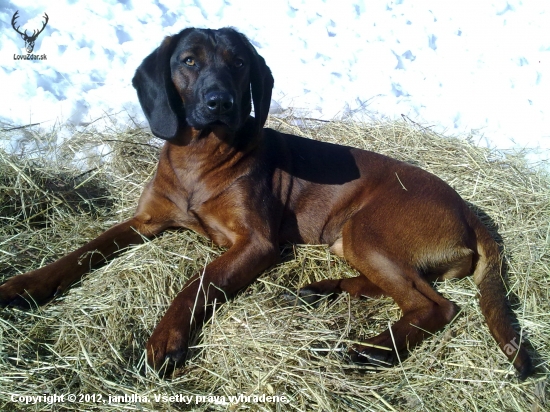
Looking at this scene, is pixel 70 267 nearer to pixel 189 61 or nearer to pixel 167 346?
pixel 167 346

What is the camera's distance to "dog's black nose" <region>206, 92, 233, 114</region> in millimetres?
3475

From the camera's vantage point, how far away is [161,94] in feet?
12.1

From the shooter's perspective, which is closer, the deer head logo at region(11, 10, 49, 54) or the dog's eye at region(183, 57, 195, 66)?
the dog's eye at region(183, 57, 195, 66)

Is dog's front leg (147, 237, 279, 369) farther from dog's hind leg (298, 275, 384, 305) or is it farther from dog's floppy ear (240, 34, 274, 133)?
dog's floppy ear (240, 34, 274, 133)

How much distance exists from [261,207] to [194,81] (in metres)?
1.01

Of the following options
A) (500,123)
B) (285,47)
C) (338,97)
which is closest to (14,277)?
(338,97)

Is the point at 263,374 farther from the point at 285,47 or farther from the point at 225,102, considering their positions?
the point at 285,47

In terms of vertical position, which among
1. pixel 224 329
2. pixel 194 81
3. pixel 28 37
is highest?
pixel 28 37

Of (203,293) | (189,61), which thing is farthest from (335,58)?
(203,293)

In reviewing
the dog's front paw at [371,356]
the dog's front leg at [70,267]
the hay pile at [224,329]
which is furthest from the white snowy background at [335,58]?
the dog's front paw at [371,356]

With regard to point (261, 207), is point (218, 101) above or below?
above

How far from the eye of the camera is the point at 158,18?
24.5ft

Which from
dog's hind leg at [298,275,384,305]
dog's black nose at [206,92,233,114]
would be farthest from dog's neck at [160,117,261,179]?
dog's hind leg at [298,275,384,305]

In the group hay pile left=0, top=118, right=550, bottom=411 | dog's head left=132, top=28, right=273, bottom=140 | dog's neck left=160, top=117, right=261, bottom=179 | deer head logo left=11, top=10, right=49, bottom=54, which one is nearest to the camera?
hay pile left=0, top=118, right=550, bottom=411
